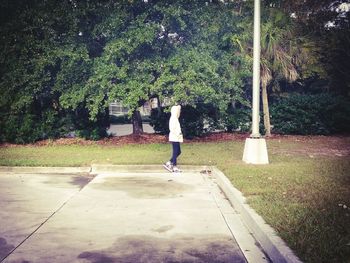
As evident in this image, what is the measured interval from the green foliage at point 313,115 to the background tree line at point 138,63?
0.05 meters

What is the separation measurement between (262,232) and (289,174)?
4.39 m

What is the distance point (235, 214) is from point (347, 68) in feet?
64.3

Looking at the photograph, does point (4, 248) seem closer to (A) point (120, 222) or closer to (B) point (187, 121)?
(A) point (120, 222)

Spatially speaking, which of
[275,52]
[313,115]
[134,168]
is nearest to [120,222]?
[134,168]

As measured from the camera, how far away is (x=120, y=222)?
232 inches

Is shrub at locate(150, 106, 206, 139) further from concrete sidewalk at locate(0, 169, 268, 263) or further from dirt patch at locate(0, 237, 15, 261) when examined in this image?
dirt patch at locate(0, 237, 15, 261)

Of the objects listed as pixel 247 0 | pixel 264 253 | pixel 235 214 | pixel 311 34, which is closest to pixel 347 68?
pixel 311 34

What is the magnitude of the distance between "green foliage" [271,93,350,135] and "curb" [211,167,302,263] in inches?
507

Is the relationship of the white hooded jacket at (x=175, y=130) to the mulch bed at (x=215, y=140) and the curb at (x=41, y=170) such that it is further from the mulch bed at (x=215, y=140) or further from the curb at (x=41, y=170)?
the mulch bed at (x=215, y=140)

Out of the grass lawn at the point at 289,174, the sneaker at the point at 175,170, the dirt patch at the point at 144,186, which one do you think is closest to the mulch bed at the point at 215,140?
the grass lawn at the point at 289,174

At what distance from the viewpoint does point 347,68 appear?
→ 74.8ft

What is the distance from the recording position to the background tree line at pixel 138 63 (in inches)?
596

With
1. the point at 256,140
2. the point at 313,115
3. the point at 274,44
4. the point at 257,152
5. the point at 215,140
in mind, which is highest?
the point at 274,44

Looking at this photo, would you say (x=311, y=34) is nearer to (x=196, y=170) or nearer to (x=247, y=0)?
(x=247, y=0)
